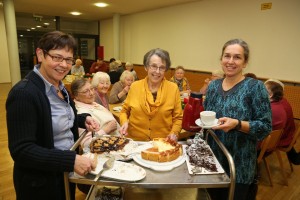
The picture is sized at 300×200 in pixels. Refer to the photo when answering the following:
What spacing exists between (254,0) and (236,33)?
71 centimetres

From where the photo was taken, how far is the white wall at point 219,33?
13.6 feet

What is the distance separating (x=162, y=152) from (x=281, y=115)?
77.1 inches

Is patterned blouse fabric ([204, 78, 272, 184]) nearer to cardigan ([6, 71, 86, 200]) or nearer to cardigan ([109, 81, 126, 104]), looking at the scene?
cardigan ([6, 71, 86, 200])

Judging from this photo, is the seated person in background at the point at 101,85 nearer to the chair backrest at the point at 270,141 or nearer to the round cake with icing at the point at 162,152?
the round cake with icing at the point at 162,152

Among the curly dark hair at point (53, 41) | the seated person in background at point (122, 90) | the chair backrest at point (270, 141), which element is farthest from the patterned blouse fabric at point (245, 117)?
the seated person in background at point (122, 90)

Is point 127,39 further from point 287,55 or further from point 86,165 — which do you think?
point 86,165

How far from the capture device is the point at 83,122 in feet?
4.48

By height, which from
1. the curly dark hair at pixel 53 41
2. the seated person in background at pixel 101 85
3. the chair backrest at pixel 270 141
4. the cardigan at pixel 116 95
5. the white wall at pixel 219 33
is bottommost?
the chair backrest at pixel 270 141

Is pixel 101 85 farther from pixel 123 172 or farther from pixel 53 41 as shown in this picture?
pixel 123 172

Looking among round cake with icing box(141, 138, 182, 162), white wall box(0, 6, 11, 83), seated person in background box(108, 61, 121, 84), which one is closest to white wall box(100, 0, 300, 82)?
seated person in background box(108, 61, 121, 84)

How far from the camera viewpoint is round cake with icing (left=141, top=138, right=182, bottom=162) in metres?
1.07

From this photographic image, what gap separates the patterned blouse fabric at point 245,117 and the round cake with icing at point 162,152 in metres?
0.36

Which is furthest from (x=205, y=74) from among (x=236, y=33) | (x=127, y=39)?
(x=127, y=39)

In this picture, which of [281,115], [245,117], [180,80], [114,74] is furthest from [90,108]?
[114,74]
